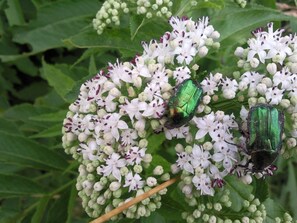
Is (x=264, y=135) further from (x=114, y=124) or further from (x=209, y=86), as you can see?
(x=114, y=124)

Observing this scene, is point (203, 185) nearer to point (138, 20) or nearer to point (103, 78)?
point (103, 78)

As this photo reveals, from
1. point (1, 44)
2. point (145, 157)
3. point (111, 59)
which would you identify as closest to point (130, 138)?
point (145, 157)

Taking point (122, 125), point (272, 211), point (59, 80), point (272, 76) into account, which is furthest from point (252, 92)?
point (59, 80)

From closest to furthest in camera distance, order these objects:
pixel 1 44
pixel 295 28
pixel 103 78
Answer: pixel 103 78, pixel 295 28, pixel 1 44

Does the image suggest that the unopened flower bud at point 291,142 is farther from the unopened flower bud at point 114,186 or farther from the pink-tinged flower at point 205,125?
the unopened flower bud at point 114,186

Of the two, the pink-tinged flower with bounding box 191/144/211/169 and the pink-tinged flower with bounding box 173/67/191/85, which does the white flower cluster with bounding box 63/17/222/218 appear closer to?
the pink-tinged flower with bounding box 173/67/191/85

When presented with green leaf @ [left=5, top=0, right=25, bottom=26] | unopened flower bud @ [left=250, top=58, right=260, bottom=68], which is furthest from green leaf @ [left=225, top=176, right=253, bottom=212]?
green leaf @ [left=5, top=0, right=25, bottom=26]

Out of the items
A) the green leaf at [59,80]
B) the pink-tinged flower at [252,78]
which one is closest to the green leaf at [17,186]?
the green leaf at [59,80]
